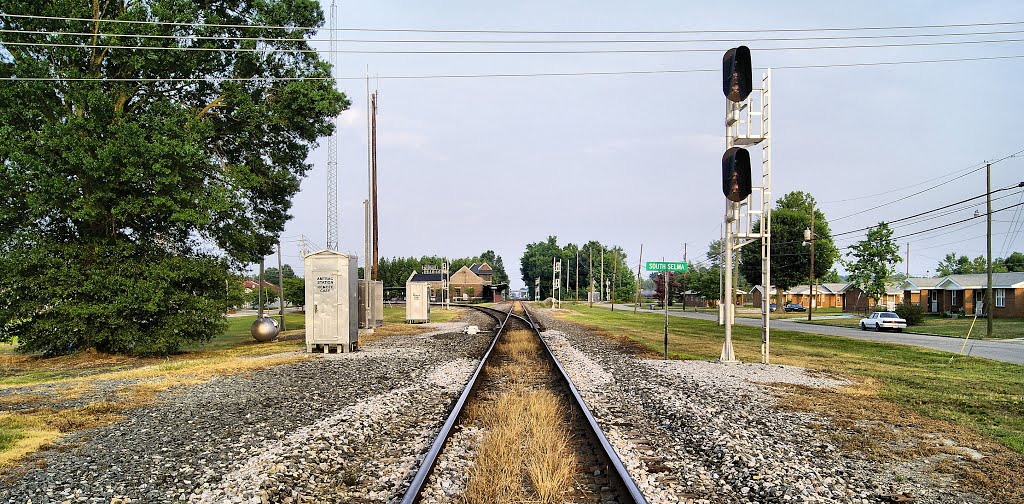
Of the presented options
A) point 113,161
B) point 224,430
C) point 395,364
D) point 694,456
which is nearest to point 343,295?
point 395,364

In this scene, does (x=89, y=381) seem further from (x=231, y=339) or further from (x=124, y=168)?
(x=231, y=339)

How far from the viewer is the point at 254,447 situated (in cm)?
722

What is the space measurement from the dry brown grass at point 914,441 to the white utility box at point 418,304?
1081 inches

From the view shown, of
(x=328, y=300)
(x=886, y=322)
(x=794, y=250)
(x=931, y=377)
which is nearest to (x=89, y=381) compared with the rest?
(x=328, y=300)

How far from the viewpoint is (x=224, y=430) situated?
817 cm

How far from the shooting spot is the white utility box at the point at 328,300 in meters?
18.8

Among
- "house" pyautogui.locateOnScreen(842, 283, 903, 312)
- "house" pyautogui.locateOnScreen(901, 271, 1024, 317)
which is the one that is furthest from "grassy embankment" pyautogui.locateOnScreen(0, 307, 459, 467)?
"house" pyautogui.locateOnScreen(842, 283, 903, 312)

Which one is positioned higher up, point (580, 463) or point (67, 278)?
point (67, 278)

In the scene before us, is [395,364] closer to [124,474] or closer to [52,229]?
[124,474]

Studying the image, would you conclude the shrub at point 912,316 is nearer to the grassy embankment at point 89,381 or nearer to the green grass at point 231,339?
the green grass at point 231,339

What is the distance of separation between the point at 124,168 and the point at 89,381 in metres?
6.41

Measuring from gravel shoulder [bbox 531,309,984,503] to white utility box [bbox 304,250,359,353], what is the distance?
8579mm

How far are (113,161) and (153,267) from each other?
10.0ft

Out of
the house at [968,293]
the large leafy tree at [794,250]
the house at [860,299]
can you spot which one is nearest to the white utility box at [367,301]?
the house at [968,293]
